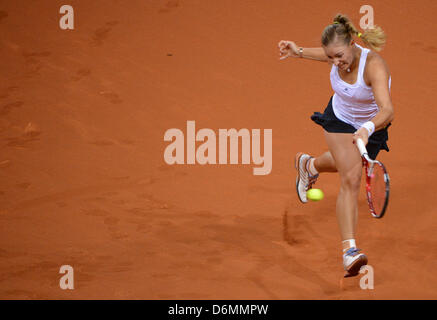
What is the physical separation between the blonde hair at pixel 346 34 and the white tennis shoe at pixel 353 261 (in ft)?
4.10

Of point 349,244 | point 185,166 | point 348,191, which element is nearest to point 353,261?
point 349,244

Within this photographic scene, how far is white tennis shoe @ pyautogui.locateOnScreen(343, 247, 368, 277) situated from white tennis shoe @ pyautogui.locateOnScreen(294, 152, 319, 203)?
49.2 inches

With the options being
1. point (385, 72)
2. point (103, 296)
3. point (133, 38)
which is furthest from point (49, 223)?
point (133, 38)

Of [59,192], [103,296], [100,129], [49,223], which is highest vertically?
[100,129]

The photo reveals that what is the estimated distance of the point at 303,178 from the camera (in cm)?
553

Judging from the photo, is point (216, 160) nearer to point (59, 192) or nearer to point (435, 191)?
point (59, 192)

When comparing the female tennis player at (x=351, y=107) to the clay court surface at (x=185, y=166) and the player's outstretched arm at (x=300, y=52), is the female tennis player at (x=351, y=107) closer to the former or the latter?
the player's outstretched arm at (x=300, y=52)

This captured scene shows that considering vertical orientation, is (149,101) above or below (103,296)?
above

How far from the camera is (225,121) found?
7148 millimetres

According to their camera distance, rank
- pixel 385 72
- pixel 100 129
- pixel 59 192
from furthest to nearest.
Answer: pixel 100 129 < pixel 59 192 < pixel 385 72

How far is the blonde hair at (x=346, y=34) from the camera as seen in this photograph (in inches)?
166

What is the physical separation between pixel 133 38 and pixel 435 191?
4295 millimetres

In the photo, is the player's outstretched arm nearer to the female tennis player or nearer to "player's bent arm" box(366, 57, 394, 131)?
the female tennis player

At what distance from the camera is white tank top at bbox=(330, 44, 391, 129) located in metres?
4.27
